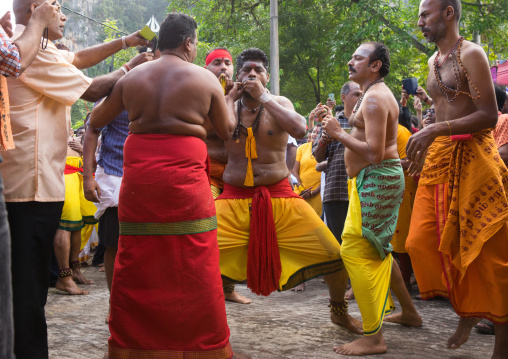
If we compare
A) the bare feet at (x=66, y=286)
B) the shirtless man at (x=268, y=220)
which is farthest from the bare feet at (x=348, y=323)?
Answer: the bare feet at (x=66, y=286)

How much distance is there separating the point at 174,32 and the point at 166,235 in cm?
125

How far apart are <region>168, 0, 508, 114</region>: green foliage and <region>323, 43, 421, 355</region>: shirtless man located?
28.5 ft

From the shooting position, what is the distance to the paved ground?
3.68 metres

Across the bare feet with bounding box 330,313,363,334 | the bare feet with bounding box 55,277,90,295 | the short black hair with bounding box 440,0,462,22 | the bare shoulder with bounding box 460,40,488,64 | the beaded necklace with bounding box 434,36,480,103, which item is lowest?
the bare feet with bounding box 55,277,90,295

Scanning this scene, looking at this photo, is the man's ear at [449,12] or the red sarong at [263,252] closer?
the man's ear at [449,12]

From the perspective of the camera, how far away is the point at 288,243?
13.4 feet

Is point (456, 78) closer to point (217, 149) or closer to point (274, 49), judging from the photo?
point (217, 149)

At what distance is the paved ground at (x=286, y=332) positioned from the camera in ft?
12.1

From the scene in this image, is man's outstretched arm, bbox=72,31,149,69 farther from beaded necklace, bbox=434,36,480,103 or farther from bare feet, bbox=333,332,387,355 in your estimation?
bare feet, bbox=333,332,387,355

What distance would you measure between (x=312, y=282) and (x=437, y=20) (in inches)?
156

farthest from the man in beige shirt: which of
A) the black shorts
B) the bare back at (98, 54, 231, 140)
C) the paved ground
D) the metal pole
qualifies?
the metal pole

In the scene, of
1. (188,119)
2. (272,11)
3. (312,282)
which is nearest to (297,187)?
(312,282)

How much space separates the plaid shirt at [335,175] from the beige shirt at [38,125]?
3.26 metres

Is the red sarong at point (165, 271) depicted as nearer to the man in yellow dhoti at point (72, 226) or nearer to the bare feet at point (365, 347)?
the bare feet at point (365, 347)
